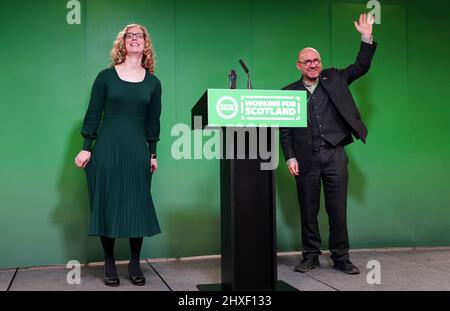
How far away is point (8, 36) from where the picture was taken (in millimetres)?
3479

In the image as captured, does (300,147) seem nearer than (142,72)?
No

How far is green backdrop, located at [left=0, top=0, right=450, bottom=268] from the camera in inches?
138

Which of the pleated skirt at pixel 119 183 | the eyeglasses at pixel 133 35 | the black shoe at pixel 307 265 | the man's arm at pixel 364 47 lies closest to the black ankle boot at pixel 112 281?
the pleated skirt at pixel 119 183

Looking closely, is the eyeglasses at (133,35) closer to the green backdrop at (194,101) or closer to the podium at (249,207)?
the podium at (249,207)

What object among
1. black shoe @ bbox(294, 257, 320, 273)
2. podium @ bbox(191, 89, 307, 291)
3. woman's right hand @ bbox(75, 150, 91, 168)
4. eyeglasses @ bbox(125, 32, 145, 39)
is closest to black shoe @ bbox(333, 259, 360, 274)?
black shoe @ bbox(294, 257, 320, 273)

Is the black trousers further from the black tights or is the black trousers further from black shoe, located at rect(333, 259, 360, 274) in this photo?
the black tights

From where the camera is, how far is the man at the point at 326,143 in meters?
3.21

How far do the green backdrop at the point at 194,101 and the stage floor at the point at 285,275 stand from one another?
0.69 ft

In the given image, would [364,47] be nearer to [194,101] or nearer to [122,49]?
[194,101]

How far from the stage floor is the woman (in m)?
0.24

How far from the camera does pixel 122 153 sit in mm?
2809
